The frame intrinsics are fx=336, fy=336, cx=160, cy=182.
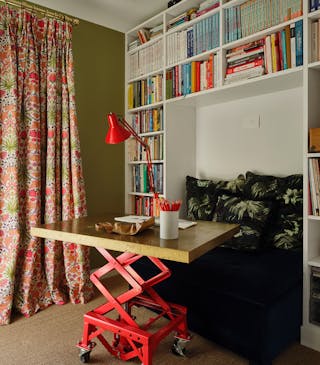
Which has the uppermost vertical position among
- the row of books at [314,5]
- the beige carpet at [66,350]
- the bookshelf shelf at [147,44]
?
the bookshelf shelf at [147,44]

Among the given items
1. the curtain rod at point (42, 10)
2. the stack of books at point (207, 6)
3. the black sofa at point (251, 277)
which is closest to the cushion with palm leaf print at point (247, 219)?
the black sofa at point (251, 277)

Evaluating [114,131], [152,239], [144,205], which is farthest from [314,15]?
[144,205]

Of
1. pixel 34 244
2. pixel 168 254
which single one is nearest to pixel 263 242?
pixel 168 254

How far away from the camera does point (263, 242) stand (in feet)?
7.52

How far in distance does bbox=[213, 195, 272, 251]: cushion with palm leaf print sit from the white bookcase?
31cm

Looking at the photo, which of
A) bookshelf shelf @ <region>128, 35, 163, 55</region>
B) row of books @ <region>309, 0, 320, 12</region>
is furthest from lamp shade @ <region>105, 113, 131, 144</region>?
bookshelf shelf @ <region>128, 35, 163, 55</region>

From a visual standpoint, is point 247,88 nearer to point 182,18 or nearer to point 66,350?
point 182,18

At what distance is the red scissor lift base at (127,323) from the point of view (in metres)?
1.64

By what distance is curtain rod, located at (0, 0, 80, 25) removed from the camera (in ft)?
8.08

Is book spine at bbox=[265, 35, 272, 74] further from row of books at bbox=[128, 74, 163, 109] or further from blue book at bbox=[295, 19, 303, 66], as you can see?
row of books at bbox=[128, 74, 163, 109]

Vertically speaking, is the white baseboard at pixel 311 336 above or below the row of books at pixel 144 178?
below

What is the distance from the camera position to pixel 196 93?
2658mm

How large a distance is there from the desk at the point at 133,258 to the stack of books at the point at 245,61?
1.11 m

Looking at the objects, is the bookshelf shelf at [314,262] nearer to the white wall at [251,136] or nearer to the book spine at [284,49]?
the white wall at [251,136]
